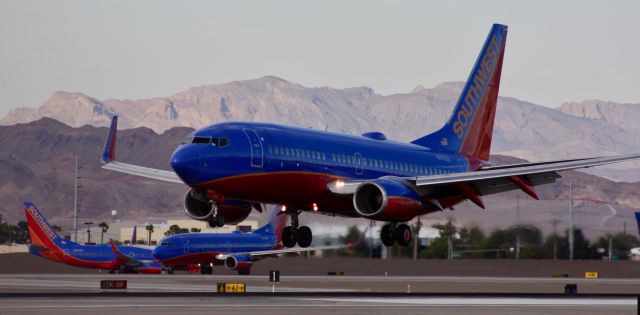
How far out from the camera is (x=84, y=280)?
377ft

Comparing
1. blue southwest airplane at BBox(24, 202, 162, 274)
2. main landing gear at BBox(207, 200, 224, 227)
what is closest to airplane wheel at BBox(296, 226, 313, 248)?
main landing gear at BBox(207, 200, 224, 227)

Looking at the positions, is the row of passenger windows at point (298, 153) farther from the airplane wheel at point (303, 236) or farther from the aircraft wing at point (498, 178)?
the airplane wheel at point (303, 236)

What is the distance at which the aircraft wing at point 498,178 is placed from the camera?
63188 millimetres

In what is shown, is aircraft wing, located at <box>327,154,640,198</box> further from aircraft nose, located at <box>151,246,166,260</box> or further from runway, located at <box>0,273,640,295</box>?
aircraft nose, located at <box>151,246,166,260</box>

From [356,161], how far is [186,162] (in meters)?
11.5

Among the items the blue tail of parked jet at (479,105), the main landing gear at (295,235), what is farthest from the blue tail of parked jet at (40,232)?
the main landing gear at (295,235)

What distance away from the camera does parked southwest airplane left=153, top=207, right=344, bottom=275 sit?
129m

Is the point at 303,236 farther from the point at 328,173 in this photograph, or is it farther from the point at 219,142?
the point at 219,142

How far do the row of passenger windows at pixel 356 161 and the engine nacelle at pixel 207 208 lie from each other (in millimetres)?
4385

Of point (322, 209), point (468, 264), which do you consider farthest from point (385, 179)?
point (468, 264)

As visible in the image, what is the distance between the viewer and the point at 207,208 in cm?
6216

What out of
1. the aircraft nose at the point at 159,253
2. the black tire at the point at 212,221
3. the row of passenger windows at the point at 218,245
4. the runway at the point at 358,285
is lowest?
the runway at the point at 358,285

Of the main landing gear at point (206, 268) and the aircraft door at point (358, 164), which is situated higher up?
the aircraft door at point (358, 164)

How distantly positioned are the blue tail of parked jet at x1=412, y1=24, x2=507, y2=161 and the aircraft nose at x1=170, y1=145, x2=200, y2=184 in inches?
888
